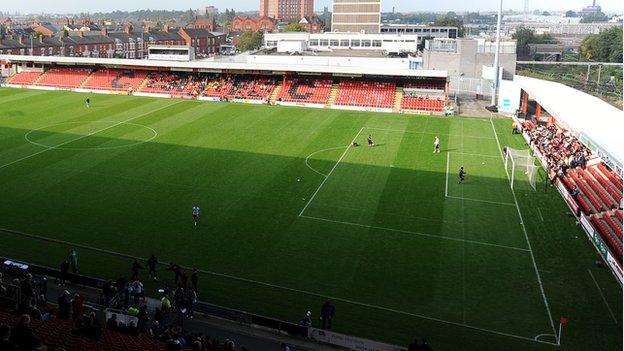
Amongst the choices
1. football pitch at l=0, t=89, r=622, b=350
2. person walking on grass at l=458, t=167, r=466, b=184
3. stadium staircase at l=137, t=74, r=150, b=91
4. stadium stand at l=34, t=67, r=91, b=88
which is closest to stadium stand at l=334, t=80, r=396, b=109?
football pitch at l=0, t=89, r=622, b=350

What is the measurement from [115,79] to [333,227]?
50106 millimetres

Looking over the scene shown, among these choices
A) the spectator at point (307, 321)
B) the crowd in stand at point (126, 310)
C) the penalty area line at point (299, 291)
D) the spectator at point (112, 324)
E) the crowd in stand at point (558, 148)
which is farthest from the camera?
the crowd in stand at point (558, 148)

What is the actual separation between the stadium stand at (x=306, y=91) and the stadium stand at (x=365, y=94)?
1556 millimetres

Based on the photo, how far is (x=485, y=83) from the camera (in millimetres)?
62438

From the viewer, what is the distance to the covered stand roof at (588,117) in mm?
24875

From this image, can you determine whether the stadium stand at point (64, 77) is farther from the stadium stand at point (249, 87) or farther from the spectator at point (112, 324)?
the spectator at point (112, 324)

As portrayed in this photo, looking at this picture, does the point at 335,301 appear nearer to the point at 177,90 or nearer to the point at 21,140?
the point at 21,140

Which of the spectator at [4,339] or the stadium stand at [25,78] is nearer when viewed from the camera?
the spectator at [4,339]

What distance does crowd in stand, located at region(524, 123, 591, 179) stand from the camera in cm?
3225

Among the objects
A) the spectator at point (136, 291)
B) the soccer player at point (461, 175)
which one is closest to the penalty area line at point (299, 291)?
the spectator at point (136, 291)

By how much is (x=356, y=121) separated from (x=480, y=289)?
31064 mm

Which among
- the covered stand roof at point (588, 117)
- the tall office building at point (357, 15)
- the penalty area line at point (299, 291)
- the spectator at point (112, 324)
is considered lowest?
the penalty area line at point (299, 291)

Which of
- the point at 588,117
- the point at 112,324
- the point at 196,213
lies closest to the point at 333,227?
the point at 196,213

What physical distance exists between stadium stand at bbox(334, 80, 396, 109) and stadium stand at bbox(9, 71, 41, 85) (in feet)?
131
